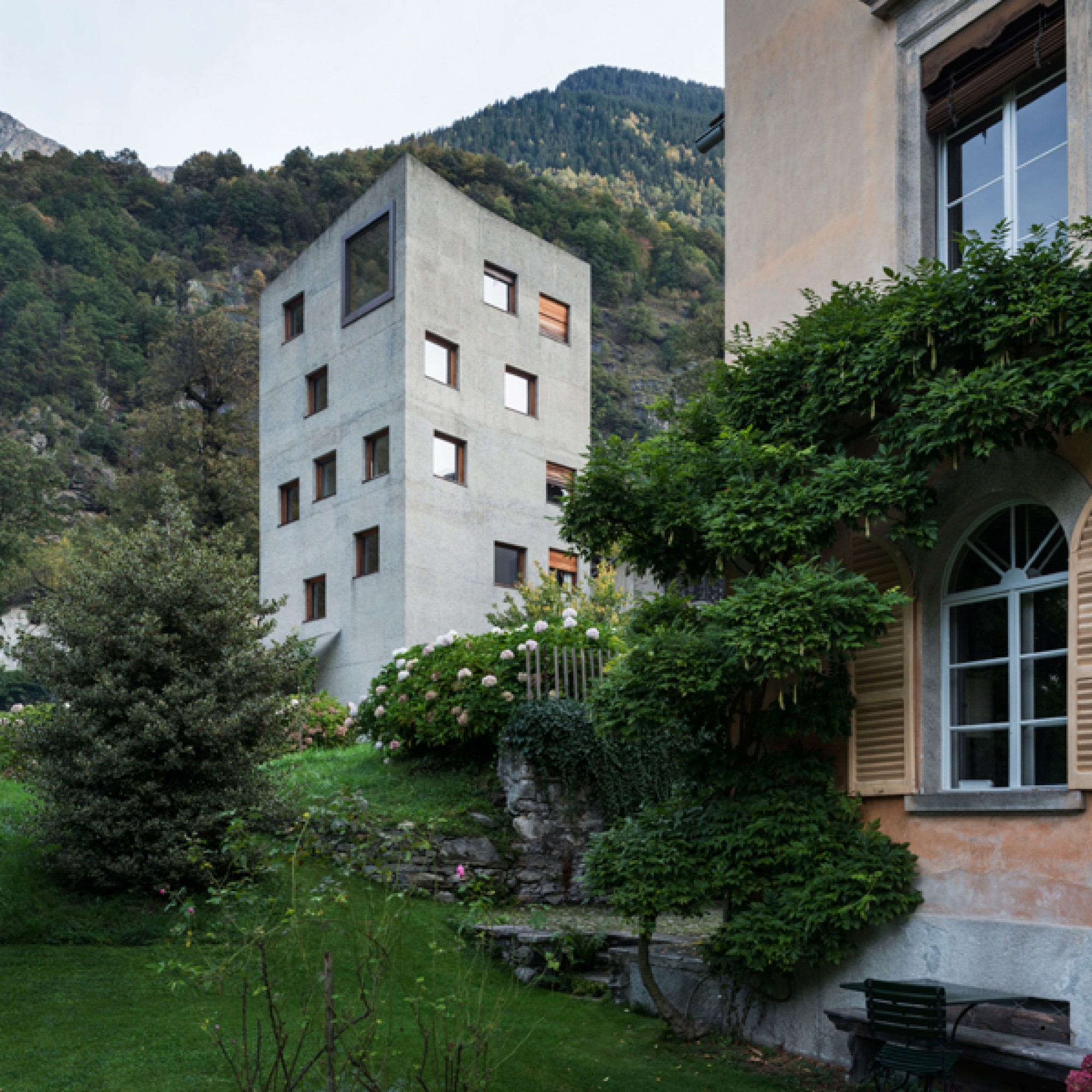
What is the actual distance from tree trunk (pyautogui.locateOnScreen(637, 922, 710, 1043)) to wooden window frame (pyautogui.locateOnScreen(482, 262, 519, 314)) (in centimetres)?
1834

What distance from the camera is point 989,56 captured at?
25.8 ft

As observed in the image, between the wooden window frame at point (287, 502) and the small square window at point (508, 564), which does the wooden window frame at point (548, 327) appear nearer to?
the small square window at point (508, 564)

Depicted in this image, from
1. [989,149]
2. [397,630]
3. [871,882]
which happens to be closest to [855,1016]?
[871,882]

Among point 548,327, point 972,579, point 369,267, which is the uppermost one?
point 369,267

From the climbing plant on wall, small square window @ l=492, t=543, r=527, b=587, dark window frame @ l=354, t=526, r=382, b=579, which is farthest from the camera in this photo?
small square window @ l=492, t=543, r=527, b=587

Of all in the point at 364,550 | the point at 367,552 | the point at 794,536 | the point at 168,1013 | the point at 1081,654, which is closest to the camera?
the point at 1081,654

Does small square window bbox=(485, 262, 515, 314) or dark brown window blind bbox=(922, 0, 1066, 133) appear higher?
small square window bbox=(485, 262, 515, 314)

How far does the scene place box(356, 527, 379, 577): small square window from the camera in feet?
75.0

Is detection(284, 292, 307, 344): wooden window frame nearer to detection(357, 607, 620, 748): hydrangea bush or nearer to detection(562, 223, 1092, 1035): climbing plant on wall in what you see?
detection(357, 607, 620, 748): hydrangea bush

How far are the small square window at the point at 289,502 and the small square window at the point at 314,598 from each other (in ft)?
5.38

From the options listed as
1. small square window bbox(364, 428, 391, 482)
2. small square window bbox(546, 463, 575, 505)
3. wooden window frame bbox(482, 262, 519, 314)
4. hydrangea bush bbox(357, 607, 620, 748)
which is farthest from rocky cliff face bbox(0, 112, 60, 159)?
hydrangea bush bbox(357, 607, 620, 748)

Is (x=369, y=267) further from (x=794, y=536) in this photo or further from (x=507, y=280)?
(x=794, y=536)

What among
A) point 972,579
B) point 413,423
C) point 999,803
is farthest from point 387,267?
point 999,803

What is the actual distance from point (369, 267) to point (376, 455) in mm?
4183
